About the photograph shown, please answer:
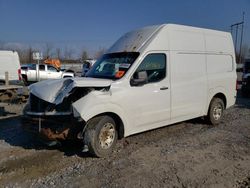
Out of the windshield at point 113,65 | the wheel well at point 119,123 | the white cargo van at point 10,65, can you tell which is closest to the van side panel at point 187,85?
the windshield at point 113,65

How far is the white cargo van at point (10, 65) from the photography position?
15.7 m

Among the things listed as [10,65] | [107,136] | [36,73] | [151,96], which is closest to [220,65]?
[151,96]

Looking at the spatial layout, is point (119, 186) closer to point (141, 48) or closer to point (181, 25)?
point (141, 48)

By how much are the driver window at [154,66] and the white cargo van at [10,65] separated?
11.6 meters

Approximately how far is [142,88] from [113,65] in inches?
35.0

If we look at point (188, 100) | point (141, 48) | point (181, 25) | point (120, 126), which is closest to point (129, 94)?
point (120, 126)

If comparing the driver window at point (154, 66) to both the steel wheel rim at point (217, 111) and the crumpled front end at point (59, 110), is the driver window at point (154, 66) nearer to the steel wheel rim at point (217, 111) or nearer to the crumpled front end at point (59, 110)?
the crumpled front end at point (59, 110)

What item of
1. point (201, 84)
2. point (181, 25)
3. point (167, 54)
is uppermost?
point (181, 25)

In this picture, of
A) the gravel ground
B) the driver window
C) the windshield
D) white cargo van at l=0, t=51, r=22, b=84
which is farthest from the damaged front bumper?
white cargo van at l=0, t=51, r=22, b=84

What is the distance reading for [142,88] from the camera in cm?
609

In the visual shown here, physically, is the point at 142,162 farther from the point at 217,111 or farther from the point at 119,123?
the point at 217,111

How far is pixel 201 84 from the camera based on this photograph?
7598mm

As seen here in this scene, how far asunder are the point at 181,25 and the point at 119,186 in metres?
4.43

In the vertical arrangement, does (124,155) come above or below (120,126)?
below
